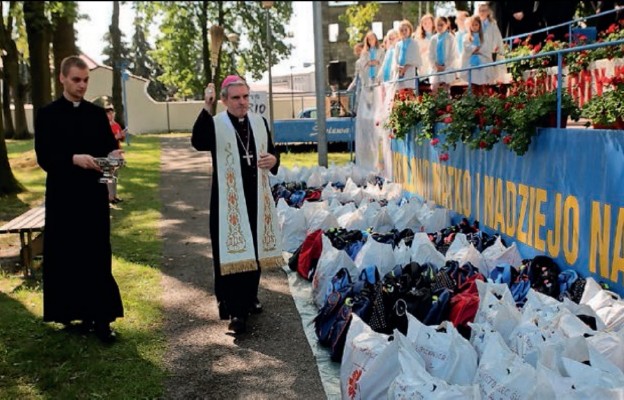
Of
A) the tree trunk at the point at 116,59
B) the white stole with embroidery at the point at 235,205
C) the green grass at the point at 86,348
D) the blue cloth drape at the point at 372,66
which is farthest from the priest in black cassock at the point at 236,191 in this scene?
the tree trunk at the point at 116,59

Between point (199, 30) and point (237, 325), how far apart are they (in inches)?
1471

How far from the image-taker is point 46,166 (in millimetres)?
4586

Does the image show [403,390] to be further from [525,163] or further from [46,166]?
[525,163]

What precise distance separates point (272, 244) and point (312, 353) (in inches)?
42.1

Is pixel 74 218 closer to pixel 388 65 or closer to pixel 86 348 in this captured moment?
pixel 86 348

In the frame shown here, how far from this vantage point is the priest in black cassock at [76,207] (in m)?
4.57

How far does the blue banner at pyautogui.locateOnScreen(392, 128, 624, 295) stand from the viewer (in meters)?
4.57

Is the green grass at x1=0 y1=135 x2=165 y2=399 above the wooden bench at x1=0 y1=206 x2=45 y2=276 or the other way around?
the other way around

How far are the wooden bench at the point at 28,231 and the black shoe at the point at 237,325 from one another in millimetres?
2555

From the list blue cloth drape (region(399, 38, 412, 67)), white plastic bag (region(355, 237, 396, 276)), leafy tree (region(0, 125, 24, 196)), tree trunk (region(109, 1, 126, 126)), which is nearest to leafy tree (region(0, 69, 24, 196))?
leafy tree (region(0, 125, 24, 196))

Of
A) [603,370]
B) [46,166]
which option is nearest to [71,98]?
[46,166]

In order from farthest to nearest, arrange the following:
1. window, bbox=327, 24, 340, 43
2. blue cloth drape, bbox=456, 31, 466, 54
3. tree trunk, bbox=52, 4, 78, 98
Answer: window, bbox=327, 24, 340, 43 < tree trunk, bbox=52, 4, 78, 98 < blue cloth drape, bbox=456, 31, 466, 54

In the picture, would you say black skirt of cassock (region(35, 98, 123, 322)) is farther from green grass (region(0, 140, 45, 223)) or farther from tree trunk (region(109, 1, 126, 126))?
tree trunk (region(109, 1, 126, 126))

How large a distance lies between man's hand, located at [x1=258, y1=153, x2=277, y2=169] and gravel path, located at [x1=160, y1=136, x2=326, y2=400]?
1277 mm
